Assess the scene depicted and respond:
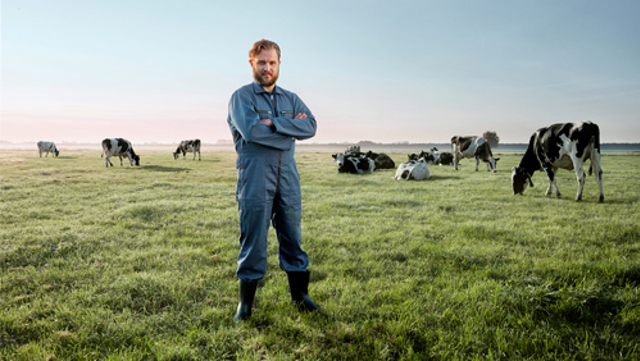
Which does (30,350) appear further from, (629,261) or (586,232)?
(586,232)

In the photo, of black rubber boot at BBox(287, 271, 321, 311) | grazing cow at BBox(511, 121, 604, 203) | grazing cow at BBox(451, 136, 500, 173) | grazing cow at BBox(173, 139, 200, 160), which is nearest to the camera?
black rubber boot at BBox(287, 271, 321, 311)

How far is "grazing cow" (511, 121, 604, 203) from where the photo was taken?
343 inches

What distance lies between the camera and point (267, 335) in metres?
2.73

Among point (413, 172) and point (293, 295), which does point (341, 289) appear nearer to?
point (293, 295)

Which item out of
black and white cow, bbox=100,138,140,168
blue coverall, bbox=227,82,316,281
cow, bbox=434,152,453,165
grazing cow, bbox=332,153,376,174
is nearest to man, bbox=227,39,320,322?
blue coverall, bbox=227,82,316,281

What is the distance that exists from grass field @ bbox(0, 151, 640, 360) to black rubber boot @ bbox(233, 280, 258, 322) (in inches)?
3.6

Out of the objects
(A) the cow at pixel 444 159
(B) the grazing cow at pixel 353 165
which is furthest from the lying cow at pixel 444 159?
(B) the grazing cow at pixel 353 165

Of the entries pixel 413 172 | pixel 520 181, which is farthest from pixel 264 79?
pixel 413 172

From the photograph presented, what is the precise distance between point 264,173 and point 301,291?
129 cm

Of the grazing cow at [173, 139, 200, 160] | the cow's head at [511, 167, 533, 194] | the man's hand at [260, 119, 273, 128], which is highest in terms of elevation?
the grazing cow at [173, 139, 200, 160]

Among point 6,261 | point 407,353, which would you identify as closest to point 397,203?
point 407,353

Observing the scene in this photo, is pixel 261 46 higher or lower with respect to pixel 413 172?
higher

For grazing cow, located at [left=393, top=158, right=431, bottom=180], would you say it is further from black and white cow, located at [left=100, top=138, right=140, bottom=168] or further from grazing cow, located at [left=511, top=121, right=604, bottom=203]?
black and white cow, located at [left=100, top=138, right=140, bottom=168]

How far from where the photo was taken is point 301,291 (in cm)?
317
